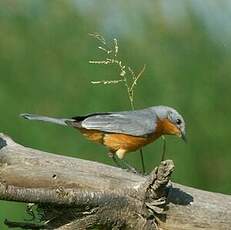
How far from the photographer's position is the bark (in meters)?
1.81

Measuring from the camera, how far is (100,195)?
5.96 ft

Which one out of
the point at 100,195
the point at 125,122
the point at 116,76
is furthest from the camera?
the point at 116,76

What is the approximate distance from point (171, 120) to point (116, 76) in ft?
4.33

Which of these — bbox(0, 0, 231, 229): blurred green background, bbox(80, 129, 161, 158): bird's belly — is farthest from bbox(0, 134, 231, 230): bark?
bbox(0, 0, 231, 229): blurred green background

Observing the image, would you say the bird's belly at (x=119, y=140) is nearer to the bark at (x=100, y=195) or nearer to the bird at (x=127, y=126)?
the bird at (x=127, y=126)

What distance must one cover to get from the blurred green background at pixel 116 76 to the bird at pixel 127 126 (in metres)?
0.96

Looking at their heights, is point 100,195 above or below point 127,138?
above

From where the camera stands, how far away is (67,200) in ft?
5.76

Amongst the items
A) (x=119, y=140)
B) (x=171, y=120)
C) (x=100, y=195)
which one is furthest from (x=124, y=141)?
(x=100, y=195)

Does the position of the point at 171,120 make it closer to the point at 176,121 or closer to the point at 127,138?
the point at 176,121

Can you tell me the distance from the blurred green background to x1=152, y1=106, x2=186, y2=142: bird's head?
0.95 meters

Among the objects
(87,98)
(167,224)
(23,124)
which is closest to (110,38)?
(87,98)

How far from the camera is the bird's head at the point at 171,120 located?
2.55m

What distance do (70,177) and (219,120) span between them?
209cm
